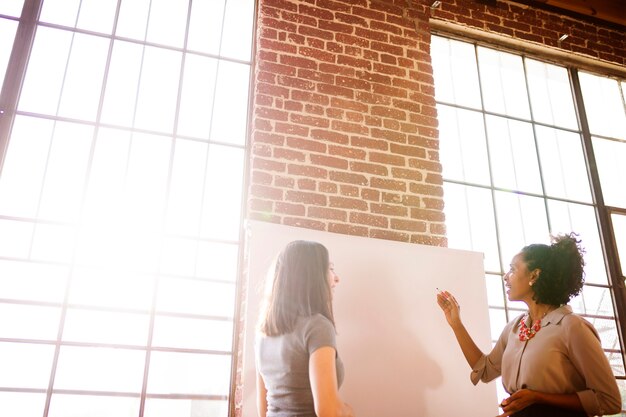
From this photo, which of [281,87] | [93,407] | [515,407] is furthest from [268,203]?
[515,407]

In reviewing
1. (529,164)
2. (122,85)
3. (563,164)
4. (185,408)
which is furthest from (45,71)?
(563,164)

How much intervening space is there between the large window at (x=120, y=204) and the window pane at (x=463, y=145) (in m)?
1.50

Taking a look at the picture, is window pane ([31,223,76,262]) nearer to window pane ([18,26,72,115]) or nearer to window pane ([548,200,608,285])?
window pane ([18,26,72,115])

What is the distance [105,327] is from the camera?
107 inches

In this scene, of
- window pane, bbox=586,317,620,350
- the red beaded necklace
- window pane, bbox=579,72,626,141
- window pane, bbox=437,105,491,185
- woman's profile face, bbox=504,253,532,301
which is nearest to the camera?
the red beaded necklace

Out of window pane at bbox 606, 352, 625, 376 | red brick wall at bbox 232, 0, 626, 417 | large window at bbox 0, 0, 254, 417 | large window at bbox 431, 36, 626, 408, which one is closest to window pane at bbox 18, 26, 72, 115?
large window at bbox 0, 0, 254, 417

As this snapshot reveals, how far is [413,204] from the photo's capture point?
3285mm

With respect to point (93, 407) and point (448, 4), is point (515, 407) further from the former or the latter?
point (448, 4)

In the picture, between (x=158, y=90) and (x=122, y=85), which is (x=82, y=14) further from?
(x=158, y=90)

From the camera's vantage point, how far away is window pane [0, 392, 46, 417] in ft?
8.10

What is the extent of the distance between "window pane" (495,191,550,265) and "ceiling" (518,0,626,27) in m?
1.79

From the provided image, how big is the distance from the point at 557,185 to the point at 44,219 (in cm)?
361

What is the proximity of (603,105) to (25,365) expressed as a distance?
471cm

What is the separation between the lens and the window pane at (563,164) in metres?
4.00
